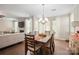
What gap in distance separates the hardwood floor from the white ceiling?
648 mm

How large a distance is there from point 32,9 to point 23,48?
0.88m

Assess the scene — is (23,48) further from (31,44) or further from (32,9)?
(32,9)

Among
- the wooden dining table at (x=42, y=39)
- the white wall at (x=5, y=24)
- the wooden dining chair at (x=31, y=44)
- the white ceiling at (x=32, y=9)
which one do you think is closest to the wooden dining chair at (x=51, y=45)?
the wooden dining table at (x=42, y=39)

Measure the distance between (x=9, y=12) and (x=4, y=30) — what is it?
0.41 meters

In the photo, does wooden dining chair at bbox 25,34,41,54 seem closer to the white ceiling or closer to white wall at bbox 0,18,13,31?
white wall at bbox 0,18,13,31


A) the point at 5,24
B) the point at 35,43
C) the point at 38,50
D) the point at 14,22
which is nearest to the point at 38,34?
the point at 35,43

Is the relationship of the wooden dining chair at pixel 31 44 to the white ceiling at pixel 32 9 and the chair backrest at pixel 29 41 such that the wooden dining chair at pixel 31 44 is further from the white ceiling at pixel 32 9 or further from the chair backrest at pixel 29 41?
the white ceiling at pixel 32 9

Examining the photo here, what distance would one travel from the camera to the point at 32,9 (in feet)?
7.27

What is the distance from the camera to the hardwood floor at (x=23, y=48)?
217 centimetres

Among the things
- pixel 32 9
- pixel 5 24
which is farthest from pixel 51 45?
pixel 5 24

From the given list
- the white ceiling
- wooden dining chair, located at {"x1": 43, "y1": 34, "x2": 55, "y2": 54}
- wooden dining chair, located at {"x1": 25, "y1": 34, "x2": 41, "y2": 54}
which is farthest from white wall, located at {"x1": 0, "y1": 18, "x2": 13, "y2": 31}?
wooden dining chair, located at {"x1": 43, "y1": 34, "x2": 55, "y2": 54}

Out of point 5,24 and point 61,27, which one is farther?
point 61,27

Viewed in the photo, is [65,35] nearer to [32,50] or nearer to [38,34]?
[38,34]

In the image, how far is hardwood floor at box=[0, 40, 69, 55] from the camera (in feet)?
7.12
